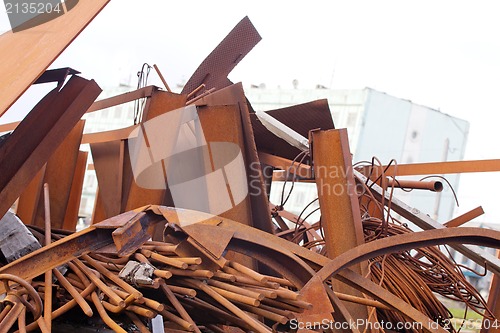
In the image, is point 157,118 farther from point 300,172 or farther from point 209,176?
point 300,172

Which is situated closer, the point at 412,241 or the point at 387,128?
the point at 412,241

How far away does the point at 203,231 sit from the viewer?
2346 mm

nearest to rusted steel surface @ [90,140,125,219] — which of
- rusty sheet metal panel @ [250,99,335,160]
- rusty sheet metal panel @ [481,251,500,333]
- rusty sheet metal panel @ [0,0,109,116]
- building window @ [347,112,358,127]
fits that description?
rusty sheet metal panel @ [250,99,335,160]

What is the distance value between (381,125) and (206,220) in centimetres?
2559

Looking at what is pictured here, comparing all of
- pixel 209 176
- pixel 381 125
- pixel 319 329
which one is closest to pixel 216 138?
pixel 209 176

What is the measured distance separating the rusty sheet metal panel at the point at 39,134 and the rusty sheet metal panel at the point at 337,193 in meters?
1.10

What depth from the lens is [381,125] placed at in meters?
27.5

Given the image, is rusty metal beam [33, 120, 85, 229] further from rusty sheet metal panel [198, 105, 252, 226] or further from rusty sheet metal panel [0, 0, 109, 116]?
rusty sheet metal panel [0, 0, 109, 116]

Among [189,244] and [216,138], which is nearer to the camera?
[189,244]

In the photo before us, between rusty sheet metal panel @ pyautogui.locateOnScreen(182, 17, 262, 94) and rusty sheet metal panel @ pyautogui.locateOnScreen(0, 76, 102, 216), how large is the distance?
1434mm
